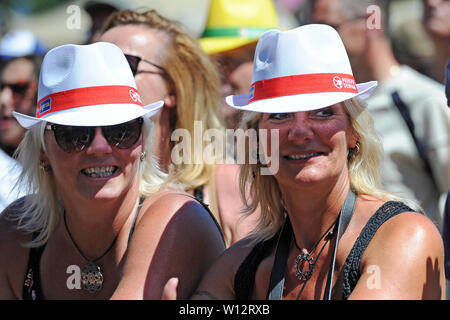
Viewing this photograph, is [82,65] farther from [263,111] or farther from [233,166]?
[233,166]

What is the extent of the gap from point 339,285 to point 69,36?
38.8 feet

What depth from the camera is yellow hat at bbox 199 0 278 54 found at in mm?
Result: 5461

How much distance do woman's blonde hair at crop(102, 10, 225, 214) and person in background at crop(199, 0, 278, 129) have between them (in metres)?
0.79

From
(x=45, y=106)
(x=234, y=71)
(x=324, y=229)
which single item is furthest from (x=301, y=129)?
(x=234, y=71)

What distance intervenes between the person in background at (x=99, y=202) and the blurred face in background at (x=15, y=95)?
2406mm

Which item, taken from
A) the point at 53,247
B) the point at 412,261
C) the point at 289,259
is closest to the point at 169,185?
the point at 53,247

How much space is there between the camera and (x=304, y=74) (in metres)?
2.92

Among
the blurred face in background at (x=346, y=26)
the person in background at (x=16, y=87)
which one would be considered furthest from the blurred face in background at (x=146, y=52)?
the person in background at (x=16, y=87)

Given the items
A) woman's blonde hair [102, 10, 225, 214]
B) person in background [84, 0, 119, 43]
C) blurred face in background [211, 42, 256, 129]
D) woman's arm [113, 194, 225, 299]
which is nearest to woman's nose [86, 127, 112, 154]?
woman's arm [113, 194, 225, 299]

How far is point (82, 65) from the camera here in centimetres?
326

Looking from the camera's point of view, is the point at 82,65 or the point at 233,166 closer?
the point at 82,65

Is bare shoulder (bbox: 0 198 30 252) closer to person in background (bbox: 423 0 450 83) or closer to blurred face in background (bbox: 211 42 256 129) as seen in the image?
blurred face in background (bbox: 211 42 256 129)

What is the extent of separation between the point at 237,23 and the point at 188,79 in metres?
1.37

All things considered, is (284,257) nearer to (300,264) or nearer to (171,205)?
(300,264)
